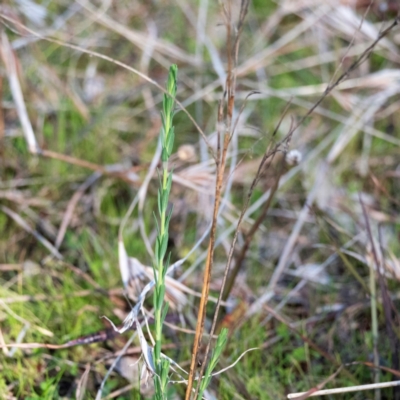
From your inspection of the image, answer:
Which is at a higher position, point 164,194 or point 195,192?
point 164,194

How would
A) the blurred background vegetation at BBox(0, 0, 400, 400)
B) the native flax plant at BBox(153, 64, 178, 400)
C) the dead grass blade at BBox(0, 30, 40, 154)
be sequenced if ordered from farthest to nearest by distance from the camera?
the dead grass blade at BBox(0, 30, 40, 154) < the blurred background vegetation at BBox(0, 0, 400, 400) < the native flax plant at BBox(153, 64, 178, 400)

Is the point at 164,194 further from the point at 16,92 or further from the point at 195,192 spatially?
the point at 16,92

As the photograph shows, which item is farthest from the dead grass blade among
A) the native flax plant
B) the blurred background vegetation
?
the native flax plant

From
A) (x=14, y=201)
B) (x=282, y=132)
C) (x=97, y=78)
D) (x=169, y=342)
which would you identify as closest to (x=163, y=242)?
(x=169, y=342)

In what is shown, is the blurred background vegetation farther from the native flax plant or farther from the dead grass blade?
the native flax plant

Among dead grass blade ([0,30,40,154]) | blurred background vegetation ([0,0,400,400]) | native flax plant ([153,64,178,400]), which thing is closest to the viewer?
native flax plant ([153,64,178,400])

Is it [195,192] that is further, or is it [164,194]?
[195,192]

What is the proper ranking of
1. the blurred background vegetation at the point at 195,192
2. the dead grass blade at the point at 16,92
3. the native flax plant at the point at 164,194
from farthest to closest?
1. the dead grass blade at the point at 16,92
2. the blurred background vegetation at the point at 195,192
3. the native flax plant at the point at 164,194

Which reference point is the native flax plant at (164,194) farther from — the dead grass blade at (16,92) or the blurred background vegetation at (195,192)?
the dead grass blade at (16,92)

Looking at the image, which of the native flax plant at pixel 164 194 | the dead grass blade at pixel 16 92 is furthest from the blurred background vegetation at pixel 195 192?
the native flax plant at pixel 164 194

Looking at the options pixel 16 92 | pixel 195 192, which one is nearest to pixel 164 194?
pixel 195 192

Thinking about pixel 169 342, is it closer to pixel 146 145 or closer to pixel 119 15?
pixel 146 145
